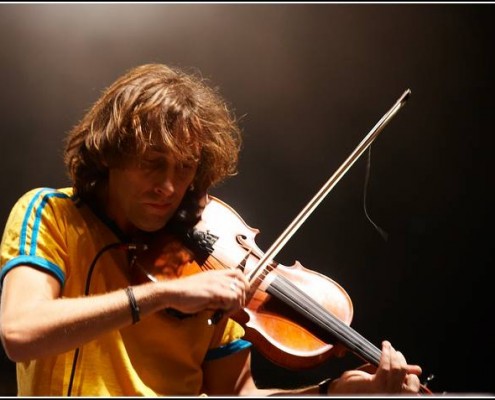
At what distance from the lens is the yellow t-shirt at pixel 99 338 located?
46.1 inches

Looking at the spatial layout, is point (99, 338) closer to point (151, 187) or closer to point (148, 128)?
point (151, 187)

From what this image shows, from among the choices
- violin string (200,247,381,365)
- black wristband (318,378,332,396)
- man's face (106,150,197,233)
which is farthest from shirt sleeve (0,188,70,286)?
black wristband (318,378,332,396)

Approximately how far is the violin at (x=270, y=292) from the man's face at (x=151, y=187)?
5 centimetres

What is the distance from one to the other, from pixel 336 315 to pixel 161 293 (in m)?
0.42

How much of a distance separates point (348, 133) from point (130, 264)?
32.1 inches

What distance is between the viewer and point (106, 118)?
1288 millimetres

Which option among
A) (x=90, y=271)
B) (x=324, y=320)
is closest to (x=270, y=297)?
(x=324, y=320)

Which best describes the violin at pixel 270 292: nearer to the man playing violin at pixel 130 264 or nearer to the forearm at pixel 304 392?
the man playing violin at pixel 130 264

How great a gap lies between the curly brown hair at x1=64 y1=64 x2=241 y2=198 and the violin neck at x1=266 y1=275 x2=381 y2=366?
0.31m

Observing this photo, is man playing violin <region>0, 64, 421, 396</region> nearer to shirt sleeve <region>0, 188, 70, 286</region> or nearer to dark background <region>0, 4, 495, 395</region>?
shirt sleeve <region>0, 188, 70, 286</region>

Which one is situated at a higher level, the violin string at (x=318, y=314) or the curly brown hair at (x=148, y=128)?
the curly brown hair at (x=148, y=128)

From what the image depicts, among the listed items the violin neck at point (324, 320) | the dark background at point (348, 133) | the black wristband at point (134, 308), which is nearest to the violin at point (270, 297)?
the violin neck at point (324, 320)

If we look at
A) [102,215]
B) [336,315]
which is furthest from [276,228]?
[102,215]

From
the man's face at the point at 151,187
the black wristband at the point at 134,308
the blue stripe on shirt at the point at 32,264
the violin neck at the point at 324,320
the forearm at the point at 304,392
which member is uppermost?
the man's face at the point at 151,187
